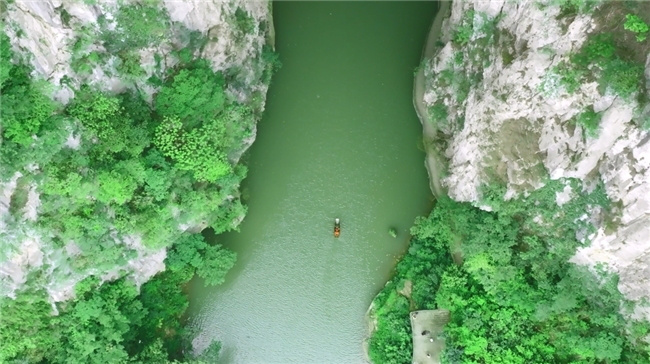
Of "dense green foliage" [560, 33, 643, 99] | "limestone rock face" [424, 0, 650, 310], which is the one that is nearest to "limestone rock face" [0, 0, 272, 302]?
"limestone rock face" [424, 0, 650, 310]

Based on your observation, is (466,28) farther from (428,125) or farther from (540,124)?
(540,124)

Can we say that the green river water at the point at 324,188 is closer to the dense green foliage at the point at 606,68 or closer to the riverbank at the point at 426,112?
the riverbank at the point at 426,112

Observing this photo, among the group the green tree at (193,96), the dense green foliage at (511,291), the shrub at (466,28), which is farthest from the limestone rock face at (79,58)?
the dense green foliage at (511,291)

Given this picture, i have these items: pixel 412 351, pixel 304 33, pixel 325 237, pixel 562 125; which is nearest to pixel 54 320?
pixel 325 237

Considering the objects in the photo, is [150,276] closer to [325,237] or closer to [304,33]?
[325,237]

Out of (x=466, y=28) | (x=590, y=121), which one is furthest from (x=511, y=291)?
(x=466, y=28)

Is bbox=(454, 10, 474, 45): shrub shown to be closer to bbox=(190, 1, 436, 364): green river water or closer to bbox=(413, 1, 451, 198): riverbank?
bbox=(413, 1, 451, 198): riverbank
